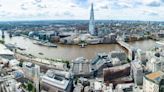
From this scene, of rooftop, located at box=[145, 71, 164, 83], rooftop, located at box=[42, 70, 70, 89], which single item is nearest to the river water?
rooftop, located at box=[42, 70, 70, 89]

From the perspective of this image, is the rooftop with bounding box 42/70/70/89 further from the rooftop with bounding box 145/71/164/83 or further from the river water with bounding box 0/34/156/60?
the river water with bounding box 0/34/156/60

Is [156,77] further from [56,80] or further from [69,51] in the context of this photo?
[69,51]

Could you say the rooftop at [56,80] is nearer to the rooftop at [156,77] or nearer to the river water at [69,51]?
the rooftop at [156,77]

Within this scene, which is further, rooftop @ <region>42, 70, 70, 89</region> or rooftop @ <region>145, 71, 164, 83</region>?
rooftop @ <region>42, 70, 70, 89</region>

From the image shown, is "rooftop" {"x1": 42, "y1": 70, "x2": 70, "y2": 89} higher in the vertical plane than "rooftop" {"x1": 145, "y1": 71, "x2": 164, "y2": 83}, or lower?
lower

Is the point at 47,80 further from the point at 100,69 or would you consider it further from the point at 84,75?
the point at 100,69

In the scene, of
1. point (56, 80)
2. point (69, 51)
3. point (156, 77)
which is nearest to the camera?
point (156, 77)

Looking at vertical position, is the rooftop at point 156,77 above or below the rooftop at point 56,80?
above

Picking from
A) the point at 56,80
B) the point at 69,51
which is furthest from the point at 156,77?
the point at 69,51

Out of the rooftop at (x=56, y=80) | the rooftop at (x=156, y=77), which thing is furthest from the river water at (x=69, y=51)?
the rooftop at (x=156, y=77)

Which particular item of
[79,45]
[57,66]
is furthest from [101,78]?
[79,45]

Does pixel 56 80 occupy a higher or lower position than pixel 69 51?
higher
